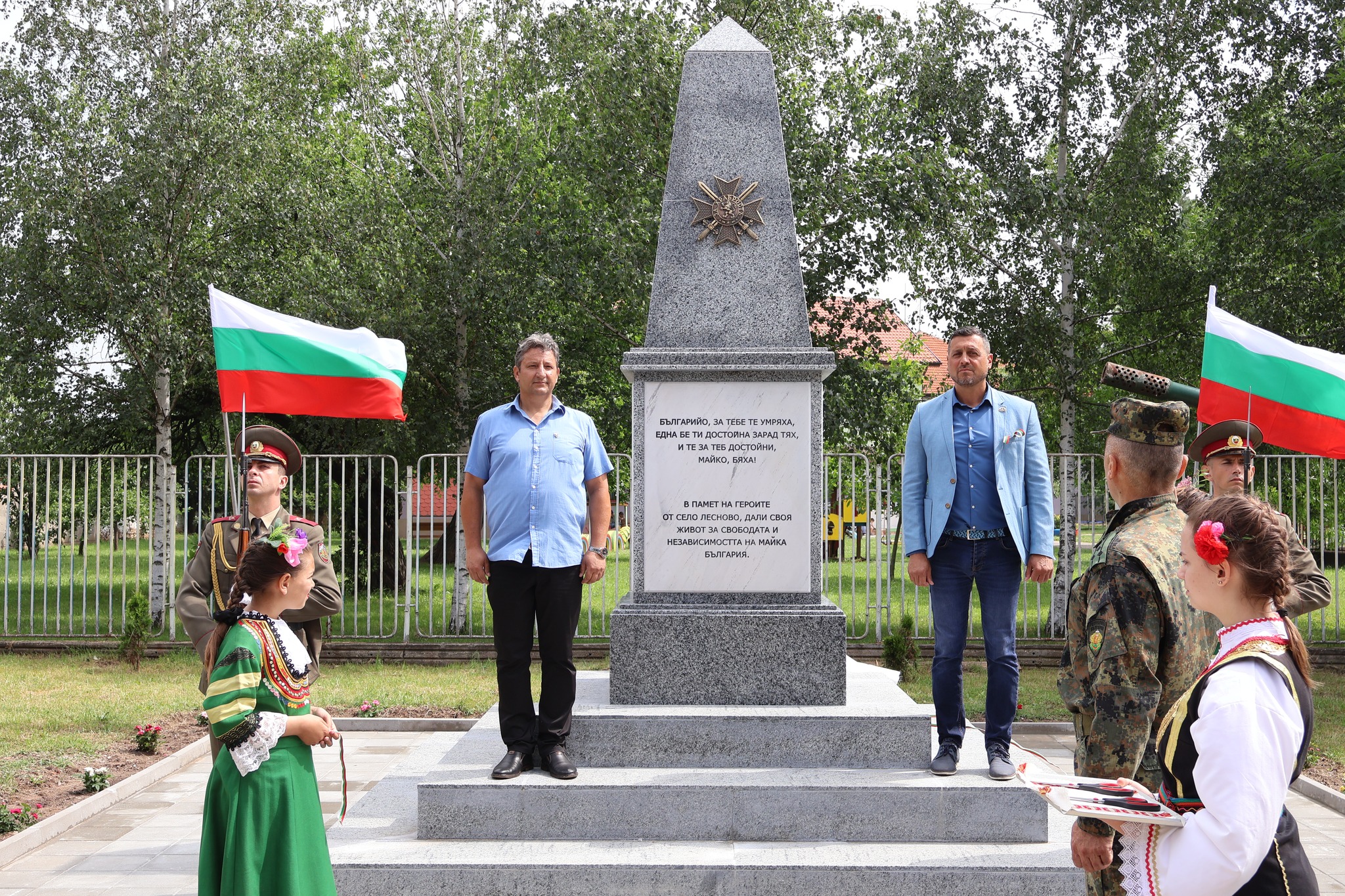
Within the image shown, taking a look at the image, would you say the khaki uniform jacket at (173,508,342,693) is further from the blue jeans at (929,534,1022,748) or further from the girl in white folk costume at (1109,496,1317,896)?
the girl in white folk costume at (1109,496,1317,896)

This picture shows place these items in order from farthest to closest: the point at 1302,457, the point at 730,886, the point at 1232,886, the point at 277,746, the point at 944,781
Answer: the point at 1302,457 → the point at 944,781 → the point at 730,886 → the point at 277,746 → the point at 1232,886

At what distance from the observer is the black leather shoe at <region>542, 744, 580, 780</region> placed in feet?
15.9

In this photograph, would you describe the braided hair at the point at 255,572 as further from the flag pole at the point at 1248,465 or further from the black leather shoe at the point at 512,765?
the flag pole at the point at 1248,465

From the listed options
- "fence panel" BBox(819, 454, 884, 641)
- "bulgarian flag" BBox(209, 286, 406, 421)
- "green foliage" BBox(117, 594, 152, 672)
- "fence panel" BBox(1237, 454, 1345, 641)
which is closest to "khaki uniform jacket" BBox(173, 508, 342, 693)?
"bulgarian flag" BBox(209, 286, 406, 421)

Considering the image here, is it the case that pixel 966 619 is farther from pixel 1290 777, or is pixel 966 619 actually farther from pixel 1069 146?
pixel 1069 146

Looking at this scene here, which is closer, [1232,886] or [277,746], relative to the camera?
[1232,886]

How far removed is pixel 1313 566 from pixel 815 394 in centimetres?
235

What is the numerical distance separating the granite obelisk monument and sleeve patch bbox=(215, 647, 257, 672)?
98.1 inches

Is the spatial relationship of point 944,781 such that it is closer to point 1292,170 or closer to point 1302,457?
point 1302,457

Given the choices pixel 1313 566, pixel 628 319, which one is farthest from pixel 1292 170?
pixel 1313 566

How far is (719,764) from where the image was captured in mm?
5133

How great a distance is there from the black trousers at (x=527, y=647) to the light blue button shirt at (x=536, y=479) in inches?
3.1

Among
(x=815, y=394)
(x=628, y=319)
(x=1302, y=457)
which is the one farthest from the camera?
(x=628, y=319)

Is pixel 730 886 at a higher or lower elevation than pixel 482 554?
lower
